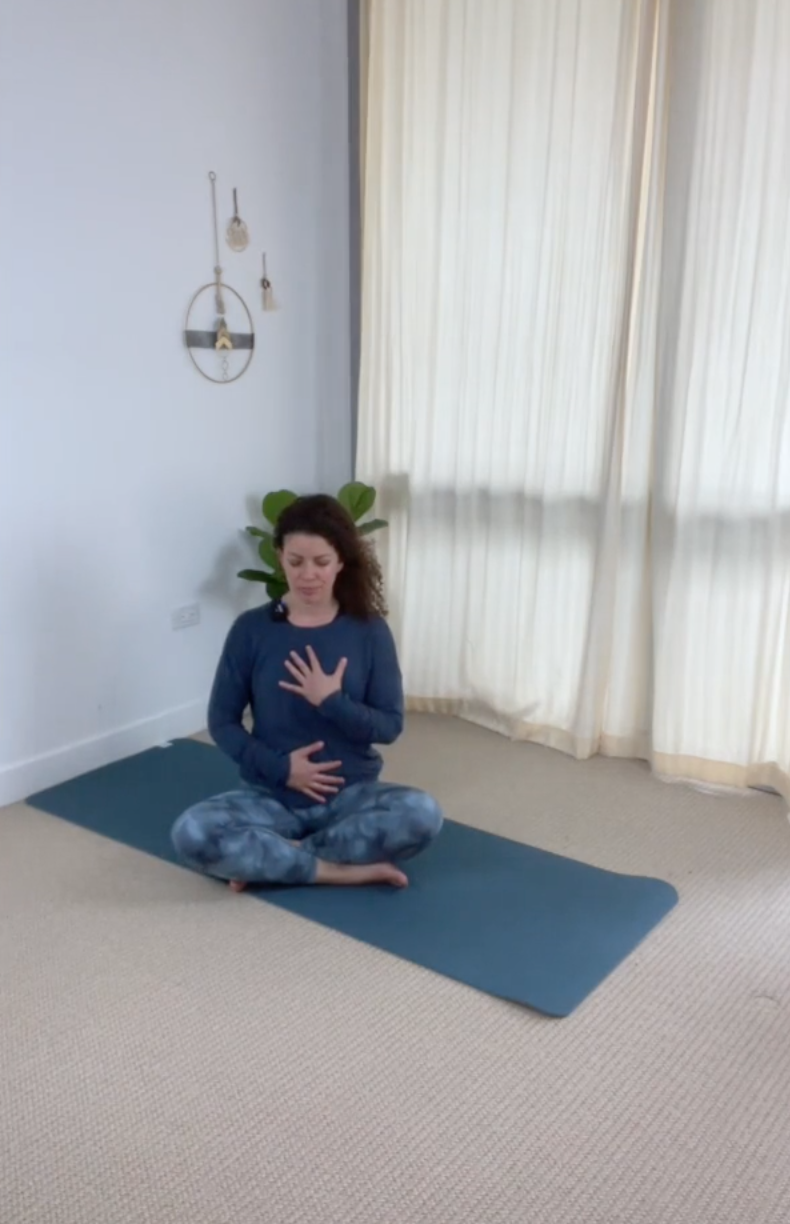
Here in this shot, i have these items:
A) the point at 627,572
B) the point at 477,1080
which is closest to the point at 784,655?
the point at 627,572

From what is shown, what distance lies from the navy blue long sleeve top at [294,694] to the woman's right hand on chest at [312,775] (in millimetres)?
39

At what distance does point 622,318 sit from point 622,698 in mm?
1026

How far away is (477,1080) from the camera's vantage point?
1664mm

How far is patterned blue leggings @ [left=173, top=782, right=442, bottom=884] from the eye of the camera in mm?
2135

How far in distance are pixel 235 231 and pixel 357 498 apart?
0.83m

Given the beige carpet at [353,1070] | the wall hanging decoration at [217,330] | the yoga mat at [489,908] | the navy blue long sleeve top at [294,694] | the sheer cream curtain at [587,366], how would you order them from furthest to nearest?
the wall hanging decoration at [217,330], the sheer cream curtain at [587,366], the navy blue long sleeve top at [294,694], the yoga mat at [489,908], the beige carpet at [353,1070]

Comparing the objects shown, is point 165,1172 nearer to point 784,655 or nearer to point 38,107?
point 784,655

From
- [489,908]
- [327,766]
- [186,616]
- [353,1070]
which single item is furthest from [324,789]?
[186,616]

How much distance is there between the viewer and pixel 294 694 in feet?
7.40

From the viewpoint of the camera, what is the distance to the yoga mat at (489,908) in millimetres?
1936

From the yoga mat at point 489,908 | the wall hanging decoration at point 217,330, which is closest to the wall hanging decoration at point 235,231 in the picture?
the wall hanging decoration at point 217,330

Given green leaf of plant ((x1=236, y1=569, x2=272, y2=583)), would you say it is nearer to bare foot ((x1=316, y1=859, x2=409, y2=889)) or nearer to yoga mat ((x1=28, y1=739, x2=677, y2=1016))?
yoga mat ((x1=28, y1=739, x2=677, y2=1016))

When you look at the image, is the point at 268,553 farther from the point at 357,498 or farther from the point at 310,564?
the point at 310,564

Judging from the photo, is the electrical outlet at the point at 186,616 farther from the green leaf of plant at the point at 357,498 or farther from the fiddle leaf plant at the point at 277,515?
the green leaf of plant at the point at 357,498
